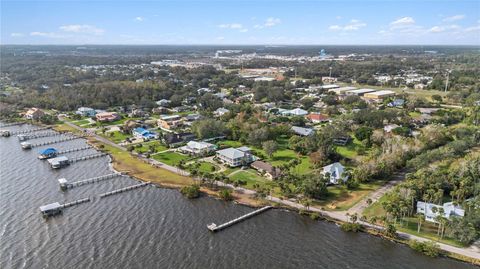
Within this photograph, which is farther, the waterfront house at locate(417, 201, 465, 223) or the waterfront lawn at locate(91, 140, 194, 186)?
the waterfront lawn at locate(91, 140, 194, 186)

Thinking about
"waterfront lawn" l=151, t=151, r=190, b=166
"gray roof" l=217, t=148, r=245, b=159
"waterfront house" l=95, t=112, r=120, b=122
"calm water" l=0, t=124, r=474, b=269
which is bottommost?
"calm water" l=0, t=124, r=474, b=269

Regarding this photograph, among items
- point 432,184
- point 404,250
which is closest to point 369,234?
point 404,250

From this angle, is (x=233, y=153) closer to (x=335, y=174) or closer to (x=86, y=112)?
(x=335, y=174)

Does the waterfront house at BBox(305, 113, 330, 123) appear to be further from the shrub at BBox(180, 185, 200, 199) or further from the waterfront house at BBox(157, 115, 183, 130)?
the shrub at BBox(180, 185, 200, 199)

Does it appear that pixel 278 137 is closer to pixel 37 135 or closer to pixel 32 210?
pixel 32 210

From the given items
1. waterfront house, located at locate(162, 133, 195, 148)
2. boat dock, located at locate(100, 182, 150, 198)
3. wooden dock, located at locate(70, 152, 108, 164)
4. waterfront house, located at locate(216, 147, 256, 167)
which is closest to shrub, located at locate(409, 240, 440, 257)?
waterfront house, located at locate(216, 147, 256, 167)

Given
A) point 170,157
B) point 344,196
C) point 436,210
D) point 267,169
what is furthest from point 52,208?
point 436,210

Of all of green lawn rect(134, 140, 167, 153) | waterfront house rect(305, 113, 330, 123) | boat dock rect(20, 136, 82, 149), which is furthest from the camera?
waterfront house rect(305, 113, 330, 123)
